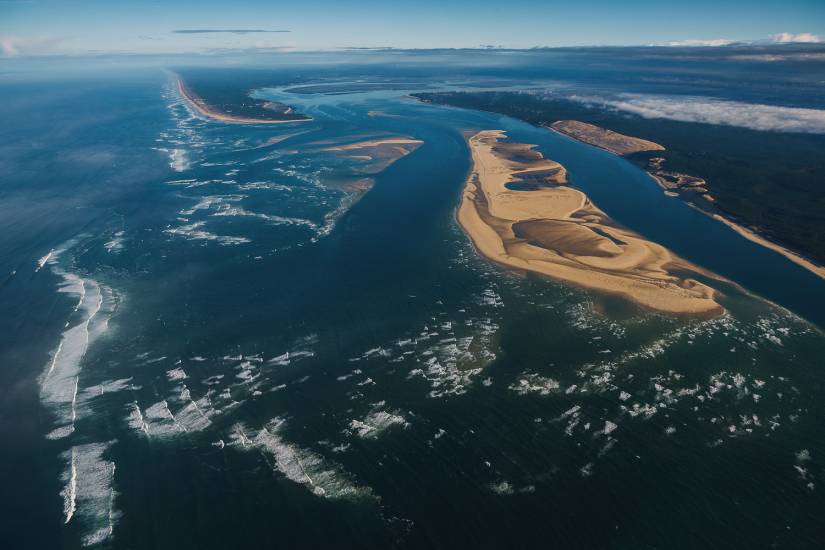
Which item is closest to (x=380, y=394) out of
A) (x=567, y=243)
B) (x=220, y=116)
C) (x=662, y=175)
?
(x=567, y=243)

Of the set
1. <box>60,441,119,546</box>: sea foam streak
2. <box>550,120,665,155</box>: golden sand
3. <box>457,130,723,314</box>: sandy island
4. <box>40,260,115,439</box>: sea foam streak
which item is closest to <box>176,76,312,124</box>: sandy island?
<box>550,120,665,155</box>: golden sand

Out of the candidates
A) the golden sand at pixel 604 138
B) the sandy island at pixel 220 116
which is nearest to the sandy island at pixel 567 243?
the golden sand at pixel 604 138

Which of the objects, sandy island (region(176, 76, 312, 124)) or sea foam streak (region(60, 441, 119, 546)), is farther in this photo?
sandy island (region(176, 76, 312, 124))

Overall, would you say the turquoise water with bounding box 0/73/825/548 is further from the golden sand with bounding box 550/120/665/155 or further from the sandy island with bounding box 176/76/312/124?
the sandy island with bounding box 176/76/312/124

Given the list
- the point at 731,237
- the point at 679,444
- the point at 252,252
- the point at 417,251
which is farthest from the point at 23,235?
the point at 731,237

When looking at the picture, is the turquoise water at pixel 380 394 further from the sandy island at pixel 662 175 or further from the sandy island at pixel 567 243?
the sandy island at pixel 567 243
